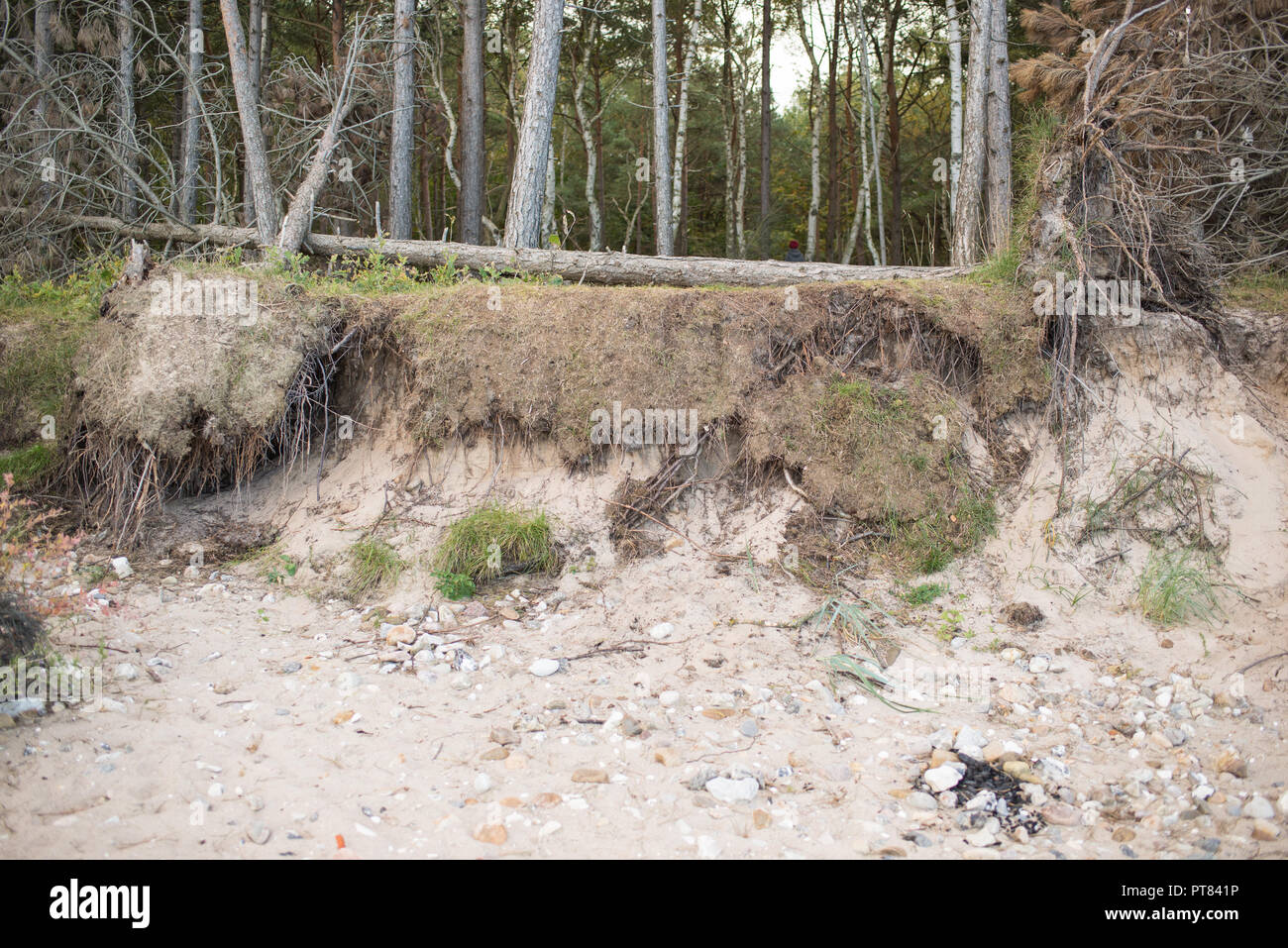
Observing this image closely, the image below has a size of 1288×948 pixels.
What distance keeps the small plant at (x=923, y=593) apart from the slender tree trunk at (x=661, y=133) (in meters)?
7.74

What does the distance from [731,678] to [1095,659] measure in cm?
226

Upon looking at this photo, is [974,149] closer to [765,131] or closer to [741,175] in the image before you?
[765,131]

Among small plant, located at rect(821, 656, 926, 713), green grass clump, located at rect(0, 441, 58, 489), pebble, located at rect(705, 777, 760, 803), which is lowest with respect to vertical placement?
pebble, located at rect(705, 777, 760, 803)

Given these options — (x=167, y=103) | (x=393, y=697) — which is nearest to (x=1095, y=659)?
(x=393, y=697)

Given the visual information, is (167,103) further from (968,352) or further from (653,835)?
(653,835)

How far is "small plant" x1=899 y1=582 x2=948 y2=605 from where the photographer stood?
5.69 metres

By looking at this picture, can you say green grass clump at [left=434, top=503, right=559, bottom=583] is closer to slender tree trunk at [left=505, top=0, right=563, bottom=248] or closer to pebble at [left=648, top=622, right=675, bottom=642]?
pebble at [left=648, top=622, right=675, bottom=642]

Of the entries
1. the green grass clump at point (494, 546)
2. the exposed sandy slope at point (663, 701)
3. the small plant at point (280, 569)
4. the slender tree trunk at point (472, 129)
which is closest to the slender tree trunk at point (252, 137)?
the slender tree trunk at point (472, 129)

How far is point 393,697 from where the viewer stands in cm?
466

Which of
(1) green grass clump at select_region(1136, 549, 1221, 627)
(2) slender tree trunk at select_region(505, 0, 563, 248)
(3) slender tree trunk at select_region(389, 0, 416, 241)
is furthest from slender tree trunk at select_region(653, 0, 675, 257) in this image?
(1) green grass clump at select_region(1136, 549, 1221, 627)

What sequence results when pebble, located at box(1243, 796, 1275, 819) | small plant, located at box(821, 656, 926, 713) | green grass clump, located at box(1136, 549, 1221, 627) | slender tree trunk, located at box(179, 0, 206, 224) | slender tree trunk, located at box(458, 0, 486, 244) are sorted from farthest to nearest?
slender tree trunk, located at box(458, 0, 486, 244)
slender tree trunk, located at box(179, 0, 206, 224)
green grass clump, located at box(1136, 549, 1221, 627)
small plant, located at box(821, 656, 926, 713)
pebble, located at box(1243, 796, 1275, 819)

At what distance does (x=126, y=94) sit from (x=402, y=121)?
151 inches

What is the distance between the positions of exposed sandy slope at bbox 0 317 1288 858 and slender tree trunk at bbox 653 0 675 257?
7044mm

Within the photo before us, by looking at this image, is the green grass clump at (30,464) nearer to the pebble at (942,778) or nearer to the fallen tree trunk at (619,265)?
the fallen tree trunk at (619,265)
